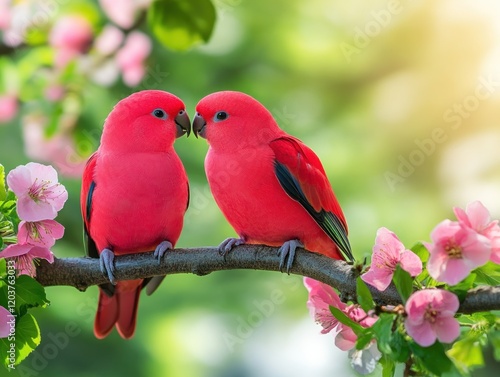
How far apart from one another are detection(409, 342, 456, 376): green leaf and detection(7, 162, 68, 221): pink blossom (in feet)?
2.02

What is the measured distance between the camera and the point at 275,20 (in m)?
3.89

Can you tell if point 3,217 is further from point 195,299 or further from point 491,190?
point 491,190

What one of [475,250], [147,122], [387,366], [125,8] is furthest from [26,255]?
[125,8]

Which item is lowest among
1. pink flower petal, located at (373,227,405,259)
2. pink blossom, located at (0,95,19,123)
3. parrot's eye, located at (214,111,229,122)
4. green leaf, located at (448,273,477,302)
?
green leaf, located at (448,273,477,302)

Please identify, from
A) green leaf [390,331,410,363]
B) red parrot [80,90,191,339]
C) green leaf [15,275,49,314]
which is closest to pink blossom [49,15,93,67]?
red parrot [80,90,191,339]

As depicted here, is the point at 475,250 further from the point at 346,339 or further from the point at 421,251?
the point at 346,339

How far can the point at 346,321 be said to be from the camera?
3.71 feet

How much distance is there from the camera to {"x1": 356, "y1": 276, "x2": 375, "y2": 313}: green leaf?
3.59 ft

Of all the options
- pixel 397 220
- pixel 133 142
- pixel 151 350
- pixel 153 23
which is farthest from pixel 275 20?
pixel 153 23

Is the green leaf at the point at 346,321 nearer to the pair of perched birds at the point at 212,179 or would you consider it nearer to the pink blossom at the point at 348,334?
the pink blossom at the point at 348,334

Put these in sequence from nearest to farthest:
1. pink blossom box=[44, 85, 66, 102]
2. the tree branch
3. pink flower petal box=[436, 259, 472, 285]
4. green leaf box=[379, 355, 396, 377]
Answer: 1. pink flower petal box=[436, 259, 472, 285]
2. green leaf box=[379, 355, 396, 377]
3. the tree branch
4. pink blossom box=[44, 85, 66, 102]

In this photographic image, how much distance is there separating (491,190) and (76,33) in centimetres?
213

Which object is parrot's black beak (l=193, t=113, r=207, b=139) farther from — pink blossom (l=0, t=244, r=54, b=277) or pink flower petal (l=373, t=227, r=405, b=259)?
pink flower petal (l=373, t=227, r=405, b=259)

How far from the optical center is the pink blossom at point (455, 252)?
3.38 feet
